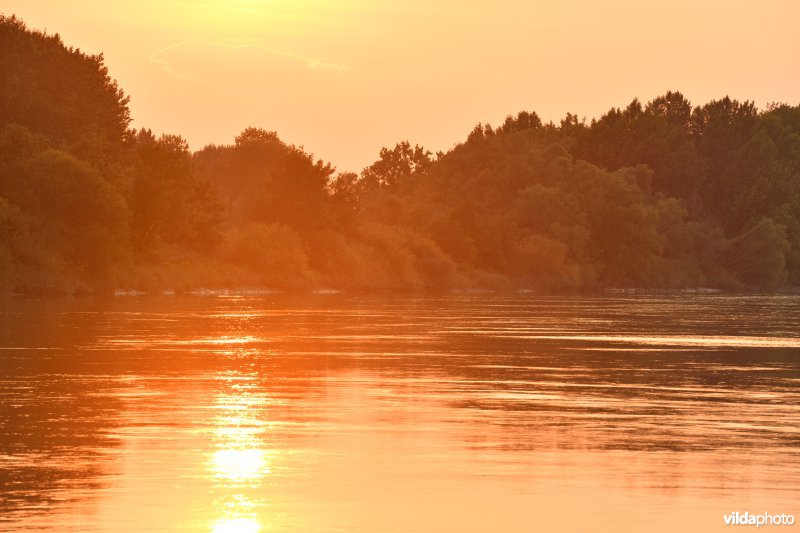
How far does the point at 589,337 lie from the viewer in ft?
156

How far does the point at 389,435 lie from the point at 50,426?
4515 mm

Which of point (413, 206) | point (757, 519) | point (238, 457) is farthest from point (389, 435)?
point (413, 206)

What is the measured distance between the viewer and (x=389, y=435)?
19703 mm

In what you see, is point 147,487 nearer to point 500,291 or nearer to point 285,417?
point 285,417

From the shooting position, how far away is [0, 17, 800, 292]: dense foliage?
9081cm

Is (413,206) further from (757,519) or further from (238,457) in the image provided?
(757,519)

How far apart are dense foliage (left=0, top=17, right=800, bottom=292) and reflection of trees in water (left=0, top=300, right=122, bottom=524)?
51415 millimetres

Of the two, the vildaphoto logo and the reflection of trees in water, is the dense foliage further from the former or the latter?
the vildaphoto logo

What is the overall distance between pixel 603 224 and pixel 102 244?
76841 millimetres

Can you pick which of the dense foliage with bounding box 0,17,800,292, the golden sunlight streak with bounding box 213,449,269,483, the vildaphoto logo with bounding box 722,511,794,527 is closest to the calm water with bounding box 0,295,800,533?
the golden sunlight streak with bounding box 213,449,269,483

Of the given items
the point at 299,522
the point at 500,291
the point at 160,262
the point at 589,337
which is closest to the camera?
the point at 299,522

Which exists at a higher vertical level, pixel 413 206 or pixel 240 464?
pixel 413 206

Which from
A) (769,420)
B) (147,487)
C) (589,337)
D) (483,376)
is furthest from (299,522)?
(589,337)

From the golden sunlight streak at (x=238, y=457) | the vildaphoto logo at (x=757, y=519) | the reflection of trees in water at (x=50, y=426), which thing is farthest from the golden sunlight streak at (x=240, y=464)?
the vildaphoto logo at (x=757, y=519)
